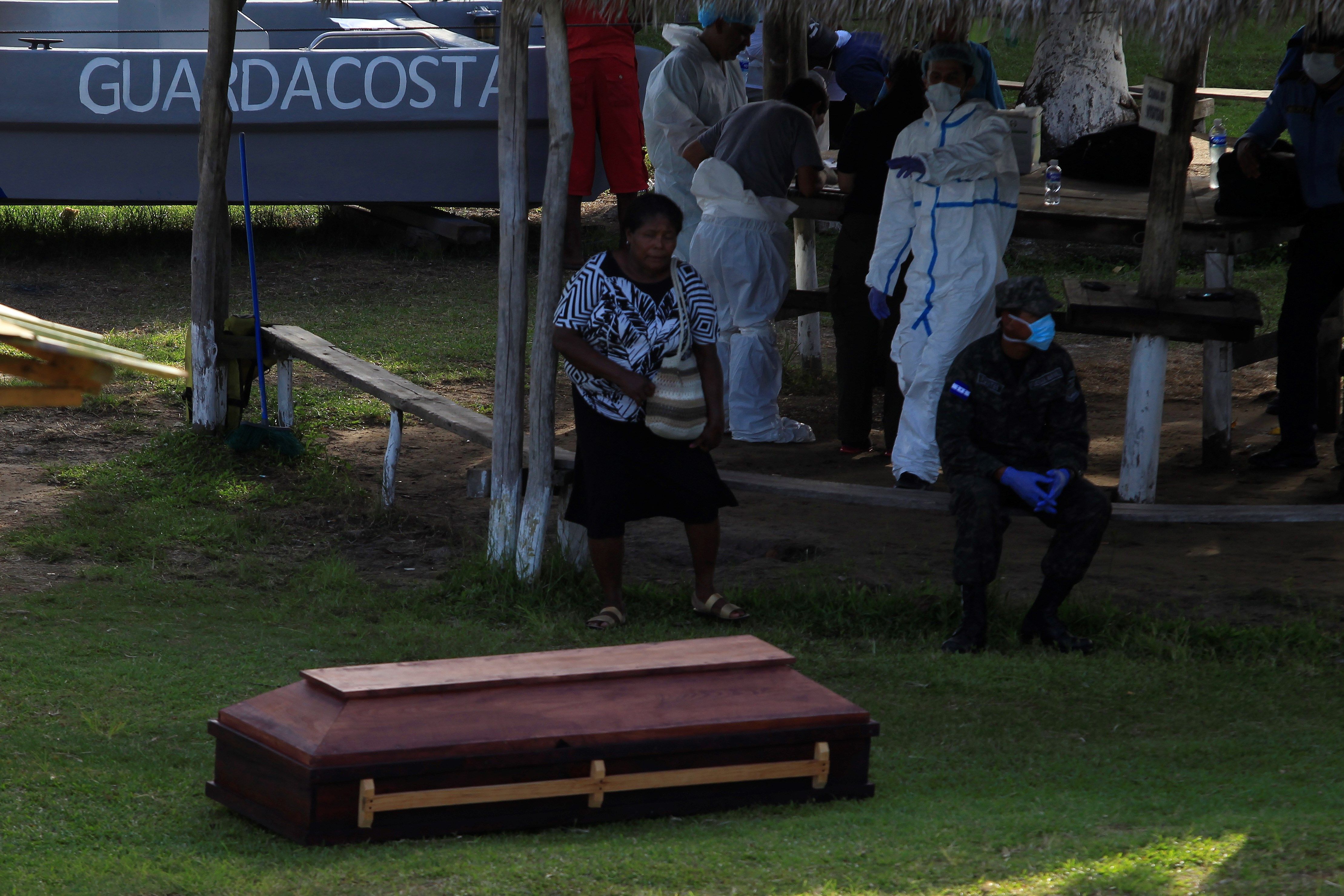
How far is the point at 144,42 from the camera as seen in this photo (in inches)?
505

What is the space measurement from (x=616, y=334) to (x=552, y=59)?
1.12 metres

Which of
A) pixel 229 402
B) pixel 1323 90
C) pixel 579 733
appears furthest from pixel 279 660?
pixel 1323 90

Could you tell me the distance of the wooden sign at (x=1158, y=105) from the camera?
590 cm

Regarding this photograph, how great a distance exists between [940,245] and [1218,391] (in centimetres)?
185

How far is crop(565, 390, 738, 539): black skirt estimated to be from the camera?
17.4 ft

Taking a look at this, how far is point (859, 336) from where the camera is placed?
7.23 m

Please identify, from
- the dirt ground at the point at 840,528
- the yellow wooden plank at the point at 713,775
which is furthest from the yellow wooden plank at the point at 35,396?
the dirt ground at the point at 840,528

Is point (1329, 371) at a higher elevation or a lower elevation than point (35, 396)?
lower

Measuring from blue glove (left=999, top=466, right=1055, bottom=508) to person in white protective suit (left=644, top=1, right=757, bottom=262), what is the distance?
2.82 meters

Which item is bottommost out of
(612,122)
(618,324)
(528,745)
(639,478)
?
(528,745)

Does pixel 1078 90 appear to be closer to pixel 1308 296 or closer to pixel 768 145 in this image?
pixel 1308 296

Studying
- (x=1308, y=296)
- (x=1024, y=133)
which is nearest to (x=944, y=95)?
(x=1024, y=133)

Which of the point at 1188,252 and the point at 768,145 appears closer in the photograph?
A: the point at 768,145

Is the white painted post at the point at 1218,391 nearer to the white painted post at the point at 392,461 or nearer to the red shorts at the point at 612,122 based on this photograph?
the white painted post at the point at 392,461
